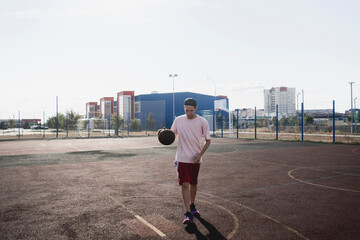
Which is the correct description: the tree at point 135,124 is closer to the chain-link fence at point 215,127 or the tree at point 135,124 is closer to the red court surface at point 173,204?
the chain-link fence at point 215,127

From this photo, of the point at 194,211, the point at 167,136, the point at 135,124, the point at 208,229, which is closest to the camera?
the point at 208,229

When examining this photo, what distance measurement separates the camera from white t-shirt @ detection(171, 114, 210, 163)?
4.48 metres

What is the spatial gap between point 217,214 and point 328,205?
2.32 m

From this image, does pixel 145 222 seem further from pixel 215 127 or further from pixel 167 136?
pixel 215 127

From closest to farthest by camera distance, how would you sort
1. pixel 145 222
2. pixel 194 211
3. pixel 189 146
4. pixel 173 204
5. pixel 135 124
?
pixel 145 222
pixel 189 146
pixel 194 211
pixel 173 204
pixel 135 124

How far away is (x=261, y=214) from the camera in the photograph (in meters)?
4.73

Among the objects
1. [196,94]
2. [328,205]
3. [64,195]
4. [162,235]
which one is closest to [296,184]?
[328,205]

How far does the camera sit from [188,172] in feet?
14.5

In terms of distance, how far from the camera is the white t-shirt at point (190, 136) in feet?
14.7

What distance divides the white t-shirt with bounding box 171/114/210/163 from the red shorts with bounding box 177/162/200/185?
0.09 m

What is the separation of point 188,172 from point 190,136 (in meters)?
0.60

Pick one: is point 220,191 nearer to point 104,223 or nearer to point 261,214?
point 261,214

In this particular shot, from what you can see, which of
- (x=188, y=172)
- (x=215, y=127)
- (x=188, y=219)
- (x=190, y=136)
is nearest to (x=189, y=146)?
(x=190, y=136)

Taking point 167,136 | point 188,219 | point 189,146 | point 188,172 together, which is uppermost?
point 167,136
